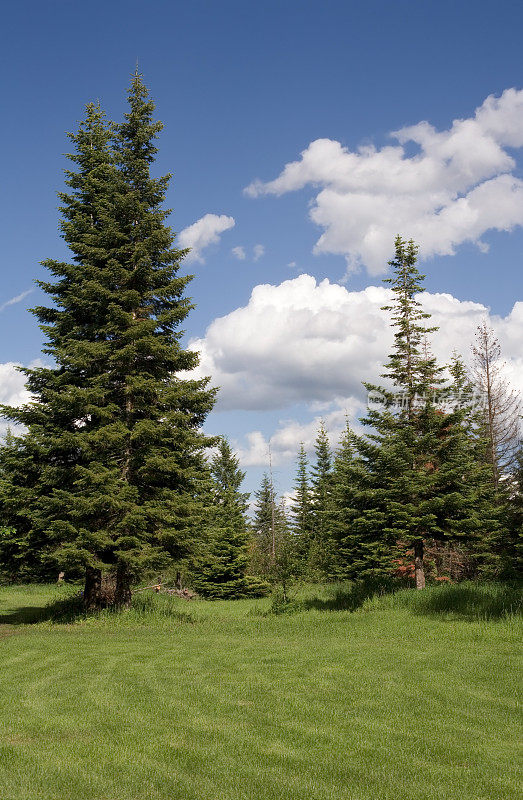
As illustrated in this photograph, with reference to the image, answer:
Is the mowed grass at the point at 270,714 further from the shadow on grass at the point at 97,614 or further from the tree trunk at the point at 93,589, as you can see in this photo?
the tree trunk at the point at 93,589

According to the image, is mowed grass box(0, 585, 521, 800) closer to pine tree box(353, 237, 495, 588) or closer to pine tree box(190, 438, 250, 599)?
pine tree box(353, 237, 495, 588)

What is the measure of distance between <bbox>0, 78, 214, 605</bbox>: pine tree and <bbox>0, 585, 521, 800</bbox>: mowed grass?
3707 millimetres

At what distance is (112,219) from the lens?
1972 centimetres

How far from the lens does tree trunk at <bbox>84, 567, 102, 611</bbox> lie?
18781 millimetres

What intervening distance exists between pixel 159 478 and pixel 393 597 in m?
8.56

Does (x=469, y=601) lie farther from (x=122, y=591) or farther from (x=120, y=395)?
(x=120, y=395)

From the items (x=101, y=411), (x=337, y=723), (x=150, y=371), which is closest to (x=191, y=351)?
(x=150, y=371)

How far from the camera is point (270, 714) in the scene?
759cm

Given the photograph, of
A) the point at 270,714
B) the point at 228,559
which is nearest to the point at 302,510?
the point at 228,559

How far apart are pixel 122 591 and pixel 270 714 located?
12.1m

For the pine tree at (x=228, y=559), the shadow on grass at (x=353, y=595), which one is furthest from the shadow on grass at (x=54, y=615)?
the pine tree at (x=228, y=559)

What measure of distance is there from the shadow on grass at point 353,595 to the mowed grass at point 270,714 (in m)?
4.69

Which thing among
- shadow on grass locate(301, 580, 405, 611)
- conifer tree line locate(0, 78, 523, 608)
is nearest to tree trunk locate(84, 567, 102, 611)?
conifer tree line locate(0, 78, 523, 608)

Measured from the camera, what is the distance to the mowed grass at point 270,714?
5504mm
